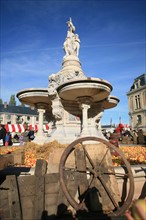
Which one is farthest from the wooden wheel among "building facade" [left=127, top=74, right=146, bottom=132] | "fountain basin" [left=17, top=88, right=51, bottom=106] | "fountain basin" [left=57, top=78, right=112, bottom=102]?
"building facade" [left=127, top=74, right=146, bottom=132]

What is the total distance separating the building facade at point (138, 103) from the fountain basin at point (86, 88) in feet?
157

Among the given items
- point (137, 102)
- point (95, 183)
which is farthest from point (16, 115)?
point (95, 183)

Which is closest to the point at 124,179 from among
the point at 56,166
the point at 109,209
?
the point at 109,209

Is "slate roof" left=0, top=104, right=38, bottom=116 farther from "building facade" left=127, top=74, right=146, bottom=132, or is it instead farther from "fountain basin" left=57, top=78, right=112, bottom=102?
"fountain basin" left=57, top=78, right=112, bottom=102

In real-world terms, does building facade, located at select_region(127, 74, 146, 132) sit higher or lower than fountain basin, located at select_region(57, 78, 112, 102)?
higher

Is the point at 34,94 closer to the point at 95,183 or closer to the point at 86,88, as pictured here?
the point at 86,88

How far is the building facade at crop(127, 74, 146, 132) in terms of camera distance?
52.8m

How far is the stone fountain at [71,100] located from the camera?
7.63 meters

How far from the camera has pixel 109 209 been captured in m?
2.81

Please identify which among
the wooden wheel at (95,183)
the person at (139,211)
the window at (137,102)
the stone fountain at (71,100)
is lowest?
the wooden wheel at (95,183)

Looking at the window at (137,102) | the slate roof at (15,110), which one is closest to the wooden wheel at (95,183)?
the window at (137,102)

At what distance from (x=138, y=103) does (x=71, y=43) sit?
48930 mm

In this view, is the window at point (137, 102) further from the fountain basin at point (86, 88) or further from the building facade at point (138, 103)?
the fountain basin at point (86, 88)

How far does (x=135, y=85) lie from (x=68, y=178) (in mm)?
61787
